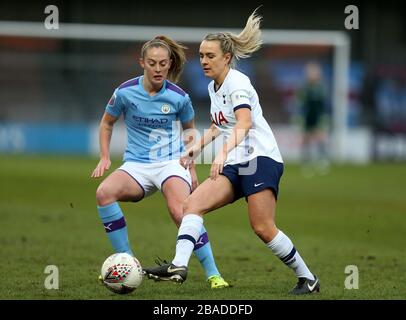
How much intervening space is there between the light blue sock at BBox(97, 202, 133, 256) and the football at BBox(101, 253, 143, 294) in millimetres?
774

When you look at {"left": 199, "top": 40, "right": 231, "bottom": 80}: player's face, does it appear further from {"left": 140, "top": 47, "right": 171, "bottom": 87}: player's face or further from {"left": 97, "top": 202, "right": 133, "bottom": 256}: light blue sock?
{"left": 97, "top": 202, "right": 133, "bottom": 256}: light blue sock

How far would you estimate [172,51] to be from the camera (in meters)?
8.44

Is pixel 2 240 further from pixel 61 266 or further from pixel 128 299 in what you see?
pixel 128 299

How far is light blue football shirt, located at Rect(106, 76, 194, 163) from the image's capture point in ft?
27.7

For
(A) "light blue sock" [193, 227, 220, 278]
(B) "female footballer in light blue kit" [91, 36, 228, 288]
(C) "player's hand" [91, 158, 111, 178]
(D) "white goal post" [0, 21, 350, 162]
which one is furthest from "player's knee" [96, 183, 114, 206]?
(D) "white goal post" [0, 21, 350, 162]

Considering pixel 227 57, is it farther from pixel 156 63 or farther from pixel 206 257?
pixel 206 257

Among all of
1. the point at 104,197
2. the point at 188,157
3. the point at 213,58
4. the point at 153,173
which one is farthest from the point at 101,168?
the point at 213,58

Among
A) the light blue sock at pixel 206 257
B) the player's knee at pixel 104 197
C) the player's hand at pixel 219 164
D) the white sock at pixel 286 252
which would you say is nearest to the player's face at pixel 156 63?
the player's knee at pixel 104 197

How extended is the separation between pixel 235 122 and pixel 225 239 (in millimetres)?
4625

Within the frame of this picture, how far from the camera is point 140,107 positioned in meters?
8.43

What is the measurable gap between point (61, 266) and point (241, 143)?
8.95 feet

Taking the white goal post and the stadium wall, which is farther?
the stadium wall

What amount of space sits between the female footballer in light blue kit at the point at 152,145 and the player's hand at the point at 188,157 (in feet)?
1.83

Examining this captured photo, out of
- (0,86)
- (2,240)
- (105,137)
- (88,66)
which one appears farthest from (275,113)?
(105,137)
